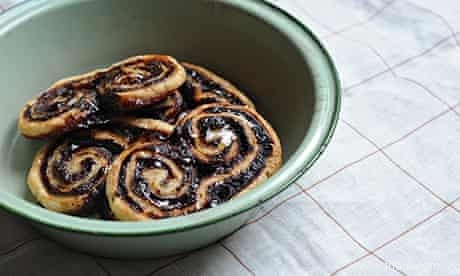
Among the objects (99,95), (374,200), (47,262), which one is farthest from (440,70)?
(47,262)

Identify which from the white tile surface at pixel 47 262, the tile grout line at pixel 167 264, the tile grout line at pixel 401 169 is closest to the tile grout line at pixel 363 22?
the tile grout line at pixel 401 169

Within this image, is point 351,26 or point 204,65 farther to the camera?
point 351,26

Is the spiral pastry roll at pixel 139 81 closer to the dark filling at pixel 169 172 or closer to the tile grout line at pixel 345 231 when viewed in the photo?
the dark filling at pixel 169 172

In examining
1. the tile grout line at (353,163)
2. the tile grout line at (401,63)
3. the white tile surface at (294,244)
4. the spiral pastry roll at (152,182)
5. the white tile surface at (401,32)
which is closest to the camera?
the spiral pastry roll at (152,182)

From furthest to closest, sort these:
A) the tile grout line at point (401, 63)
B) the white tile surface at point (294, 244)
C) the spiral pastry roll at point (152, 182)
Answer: the tile grout line at point (401, 63) < the white tile surface at point (294, 244) < the spiral pastry roll at point (152, 182)

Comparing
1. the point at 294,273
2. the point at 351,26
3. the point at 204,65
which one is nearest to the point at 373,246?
the point at 294,273

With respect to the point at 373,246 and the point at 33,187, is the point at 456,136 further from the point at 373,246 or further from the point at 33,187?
the point at 33,187

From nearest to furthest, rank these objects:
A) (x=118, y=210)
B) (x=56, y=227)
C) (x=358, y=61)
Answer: (x=56, y=227), (x=118, y=210), (x=358, y=61)
